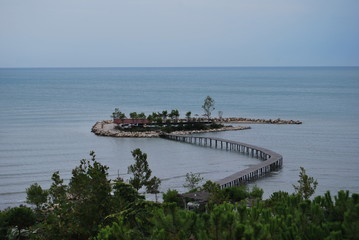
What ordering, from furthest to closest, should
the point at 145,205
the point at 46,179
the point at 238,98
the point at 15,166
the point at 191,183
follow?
the point at 238,98
the point at 15,166
the point at 46,179
the point at 191,183
the point at 145,205

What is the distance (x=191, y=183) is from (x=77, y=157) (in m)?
17.4

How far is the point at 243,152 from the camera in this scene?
A: 53750 millimetres

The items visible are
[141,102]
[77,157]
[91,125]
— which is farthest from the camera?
[141,102]

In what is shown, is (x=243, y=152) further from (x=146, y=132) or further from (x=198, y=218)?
(x=198, y=218)

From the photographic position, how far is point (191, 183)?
119 feet

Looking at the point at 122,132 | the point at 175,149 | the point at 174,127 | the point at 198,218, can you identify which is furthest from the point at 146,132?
the point at 198,218

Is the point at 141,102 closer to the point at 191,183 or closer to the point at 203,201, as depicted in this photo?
the point at 191,183

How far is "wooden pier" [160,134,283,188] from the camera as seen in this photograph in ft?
125

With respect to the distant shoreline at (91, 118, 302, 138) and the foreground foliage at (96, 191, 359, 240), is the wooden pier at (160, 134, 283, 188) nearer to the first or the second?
the distant shoreline at (91, 118, 302, 138)

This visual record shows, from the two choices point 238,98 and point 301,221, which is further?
point 238,98

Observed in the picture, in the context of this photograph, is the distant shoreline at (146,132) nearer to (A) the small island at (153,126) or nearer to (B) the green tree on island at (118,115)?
(A) the small island at (153,126)

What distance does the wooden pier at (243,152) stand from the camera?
3812 centimetres

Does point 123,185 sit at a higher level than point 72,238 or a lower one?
higher

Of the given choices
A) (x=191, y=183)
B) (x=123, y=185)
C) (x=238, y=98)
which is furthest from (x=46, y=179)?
(x=238, y=98)
